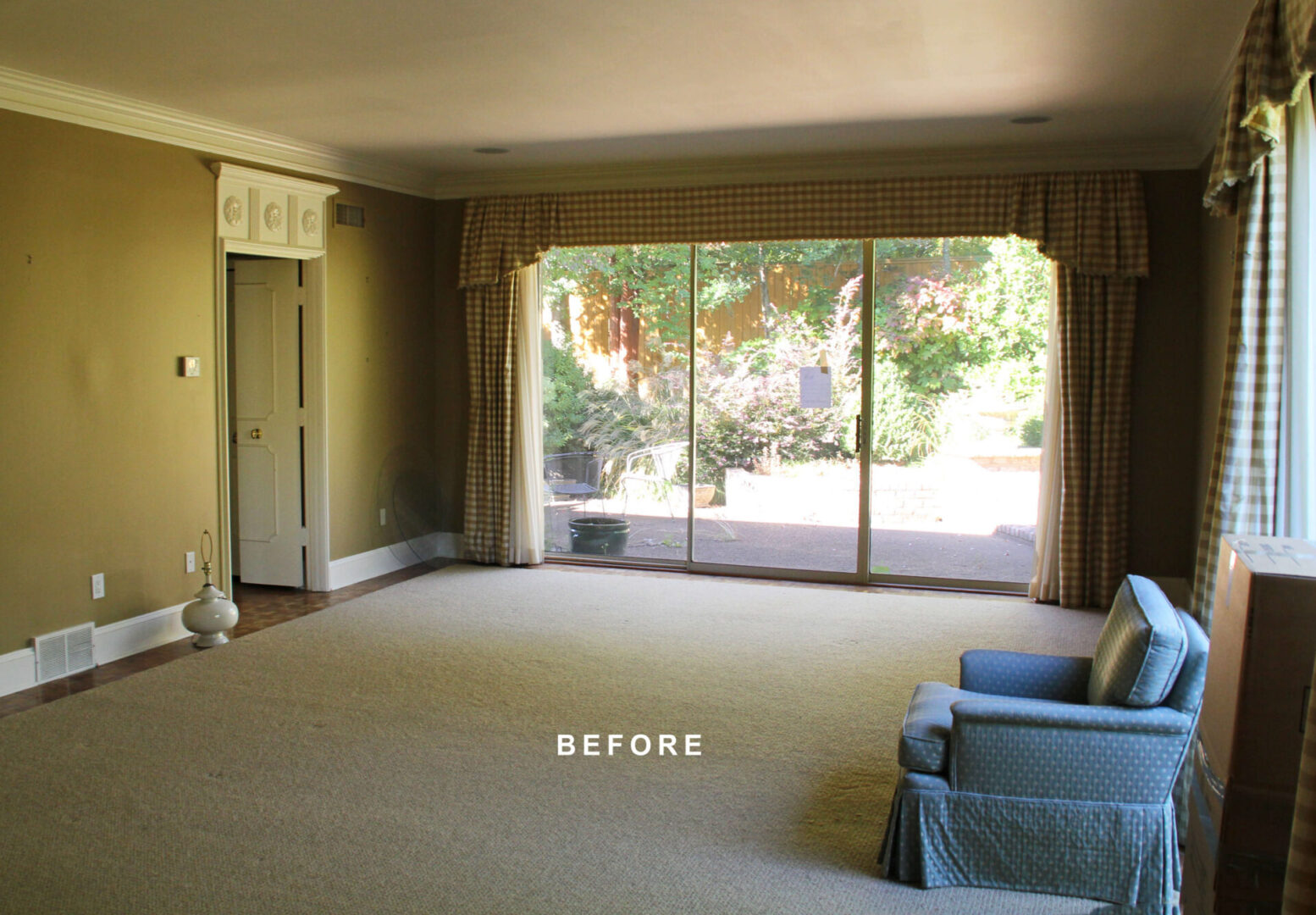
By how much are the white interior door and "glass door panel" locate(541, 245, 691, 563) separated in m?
1.73

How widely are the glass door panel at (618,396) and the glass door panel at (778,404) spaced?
0.18m

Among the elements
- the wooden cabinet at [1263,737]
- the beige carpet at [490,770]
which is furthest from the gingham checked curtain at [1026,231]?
the wooden cabinet at [1263,737]

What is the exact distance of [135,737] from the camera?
147 inches

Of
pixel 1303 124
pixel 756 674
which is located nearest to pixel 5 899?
pixel 756 674

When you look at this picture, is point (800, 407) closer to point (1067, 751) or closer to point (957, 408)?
point (957, 408)

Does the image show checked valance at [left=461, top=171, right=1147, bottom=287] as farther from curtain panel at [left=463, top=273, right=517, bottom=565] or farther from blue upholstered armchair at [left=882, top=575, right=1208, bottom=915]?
blue upholstered armchair at [left=882, top=575, right=1208, bottom=915]

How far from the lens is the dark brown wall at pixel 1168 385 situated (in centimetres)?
566

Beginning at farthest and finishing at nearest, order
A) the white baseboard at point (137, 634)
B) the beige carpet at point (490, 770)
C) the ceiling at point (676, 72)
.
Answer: the white baseboard at point (137, 634), the ceiling at point (676, 72), the beige carpet at point (490, 770)

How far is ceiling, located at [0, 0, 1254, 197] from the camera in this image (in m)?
3.54

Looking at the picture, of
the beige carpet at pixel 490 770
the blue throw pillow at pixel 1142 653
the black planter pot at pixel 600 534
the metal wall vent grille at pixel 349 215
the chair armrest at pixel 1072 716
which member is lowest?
the beige carpet at pixel 490 770

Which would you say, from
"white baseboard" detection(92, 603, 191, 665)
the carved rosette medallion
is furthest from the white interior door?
"white baseboard" detection(92, 603, 191, 665)

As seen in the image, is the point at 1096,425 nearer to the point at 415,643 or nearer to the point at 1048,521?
the point at 1048,521

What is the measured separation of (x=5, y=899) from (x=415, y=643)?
2.45 meters

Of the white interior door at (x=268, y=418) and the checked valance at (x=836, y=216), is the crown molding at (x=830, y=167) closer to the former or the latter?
the checked valance at (x=836, y=216)
